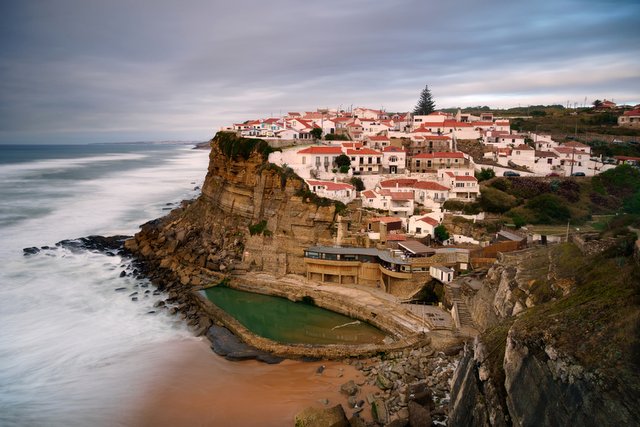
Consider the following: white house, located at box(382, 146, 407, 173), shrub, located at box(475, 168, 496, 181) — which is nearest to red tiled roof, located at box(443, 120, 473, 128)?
white house, located at box(382, 146, 407, 173)

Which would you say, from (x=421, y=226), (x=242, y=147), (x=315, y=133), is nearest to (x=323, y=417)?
(x=421, y=226)

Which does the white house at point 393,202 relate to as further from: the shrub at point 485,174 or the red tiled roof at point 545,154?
the red tiled roof at point 545,154

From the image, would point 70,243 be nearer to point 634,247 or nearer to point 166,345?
point 166,345

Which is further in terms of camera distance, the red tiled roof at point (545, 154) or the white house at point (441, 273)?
the red tiled roof at point (545, 154)

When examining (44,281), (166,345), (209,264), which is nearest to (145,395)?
(166,345)

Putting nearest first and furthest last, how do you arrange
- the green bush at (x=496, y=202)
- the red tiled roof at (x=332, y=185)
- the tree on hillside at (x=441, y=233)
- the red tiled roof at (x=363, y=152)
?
the tree on hillside at (x=441, y=233) → the green bush at (x=496, y=202) → the red tiled roof at (x=332, y=185) → the red tiled roof at (x=363, y=152)

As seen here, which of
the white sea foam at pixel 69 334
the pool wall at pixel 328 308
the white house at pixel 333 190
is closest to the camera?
the white sea foam at pixel 69 334

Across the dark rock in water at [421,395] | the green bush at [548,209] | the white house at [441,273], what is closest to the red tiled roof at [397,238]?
the white house at [441,273]

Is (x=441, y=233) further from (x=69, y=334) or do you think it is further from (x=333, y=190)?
(x=69, y=334)
